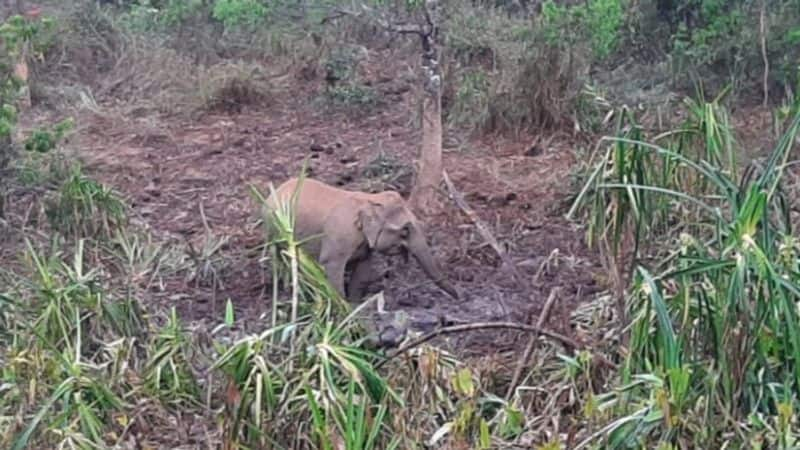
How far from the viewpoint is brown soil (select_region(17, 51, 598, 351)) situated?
7742 millimetres

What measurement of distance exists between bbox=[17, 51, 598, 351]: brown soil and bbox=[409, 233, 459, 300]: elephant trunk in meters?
0.11

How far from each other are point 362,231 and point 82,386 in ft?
7.79

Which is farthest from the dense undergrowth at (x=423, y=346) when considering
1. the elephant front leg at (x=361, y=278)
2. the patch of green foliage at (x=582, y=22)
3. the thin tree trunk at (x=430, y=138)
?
the patch of green foliage at (x=582, y=22)

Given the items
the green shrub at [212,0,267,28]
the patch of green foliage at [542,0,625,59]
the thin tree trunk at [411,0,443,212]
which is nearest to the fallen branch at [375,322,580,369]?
the thin tree trunk at [411,0,443,212]

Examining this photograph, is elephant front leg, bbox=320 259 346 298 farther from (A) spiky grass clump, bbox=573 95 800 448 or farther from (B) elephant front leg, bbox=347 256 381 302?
(A) spiky grass clump, bbox=573 95 800 448

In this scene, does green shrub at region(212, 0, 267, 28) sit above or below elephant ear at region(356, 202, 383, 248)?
above

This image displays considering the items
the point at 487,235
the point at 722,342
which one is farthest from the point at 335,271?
the point at 722,342

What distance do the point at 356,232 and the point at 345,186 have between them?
2.48 meters

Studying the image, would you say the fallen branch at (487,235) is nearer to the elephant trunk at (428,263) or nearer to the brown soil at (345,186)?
the brown soil at (345,186)

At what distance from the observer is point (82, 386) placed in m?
5.68

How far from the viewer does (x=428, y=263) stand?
25.1 feet

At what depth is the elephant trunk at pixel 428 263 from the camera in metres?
7.65

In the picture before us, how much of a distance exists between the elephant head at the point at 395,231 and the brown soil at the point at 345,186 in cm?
22

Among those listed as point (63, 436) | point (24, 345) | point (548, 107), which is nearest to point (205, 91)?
point (548, 107)
